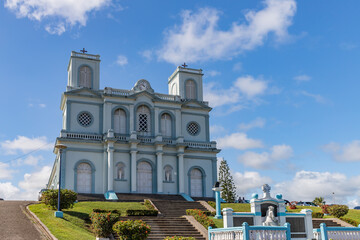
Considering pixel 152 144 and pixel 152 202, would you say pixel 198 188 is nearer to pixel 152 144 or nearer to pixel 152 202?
pixel 152 144

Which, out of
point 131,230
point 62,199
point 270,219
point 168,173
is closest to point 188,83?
point 168,173

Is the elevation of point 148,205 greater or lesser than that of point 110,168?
lesser

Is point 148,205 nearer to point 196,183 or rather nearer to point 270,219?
point 196,183

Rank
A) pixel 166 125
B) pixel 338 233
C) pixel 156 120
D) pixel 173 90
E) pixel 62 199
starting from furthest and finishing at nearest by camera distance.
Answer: pixel 173 90
pixel 166 125
pixel 156 120
pixel 62 199
pixel 338 233

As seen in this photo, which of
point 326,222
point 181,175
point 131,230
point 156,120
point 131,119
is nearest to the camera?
point 131,230

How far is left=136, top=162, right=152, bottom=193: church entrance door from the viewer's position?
44031 mm

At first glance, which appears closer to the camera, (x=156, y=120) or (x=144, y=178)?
(x=144, y=178)

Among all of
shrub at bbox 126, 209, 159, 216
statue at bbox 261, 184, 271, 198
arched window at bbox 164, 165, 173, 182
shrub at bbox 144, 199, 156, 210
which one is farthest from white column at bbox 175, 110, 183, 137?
statue at bbox 261, 184, 271, 198

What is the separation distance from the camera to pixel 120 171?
1702 inches

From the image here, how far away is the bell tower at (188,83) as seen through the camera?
163ft

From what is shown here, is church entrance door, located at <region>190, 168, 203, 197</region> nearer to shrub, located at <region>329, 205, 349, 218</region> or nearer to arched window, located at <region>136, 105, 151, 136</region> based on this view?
arched window, located at <region>136, 105, 151, 136</region>

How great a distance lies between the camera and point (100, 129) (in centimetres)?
4397

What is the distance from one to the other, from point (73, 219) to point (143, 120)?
21.2 m

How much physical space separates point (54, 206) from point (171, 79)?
27272 mm
